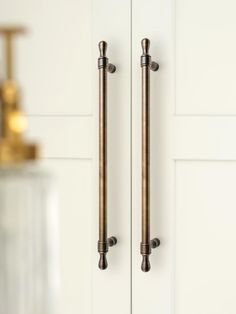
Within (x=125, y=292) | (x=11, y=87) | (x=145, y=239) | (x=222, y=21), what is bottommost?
(x=125, y=292)

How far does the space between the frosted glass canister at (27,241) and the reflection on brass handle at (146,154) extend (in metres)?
0.73

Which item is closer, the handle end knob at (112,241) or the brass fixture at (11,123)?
the brass fixture at (11,123)

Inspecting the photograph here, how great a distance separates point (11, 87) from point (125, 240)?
A: 79 centimetres

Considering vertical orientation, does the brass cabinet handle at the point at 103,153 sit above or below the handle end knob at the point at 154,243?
above

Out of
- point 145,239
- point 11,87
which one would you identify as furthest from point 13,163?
point 145,239

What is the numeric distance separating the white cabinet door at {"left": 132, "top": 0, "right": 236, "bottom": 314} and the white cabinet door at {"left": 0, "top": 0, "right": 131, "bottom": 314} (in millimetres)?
35

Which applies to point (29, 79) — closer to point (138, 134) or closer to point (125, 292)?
point (138, 134)

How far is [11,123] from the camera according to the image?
13.1 inches

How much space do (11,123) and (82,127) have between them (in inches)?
30.6

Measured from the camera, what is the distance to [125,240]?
1.09 m

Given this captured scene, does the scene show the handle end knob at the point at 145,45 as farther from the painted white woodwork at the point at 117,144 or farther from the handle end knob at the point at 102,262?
the handle end knob at the point at 102,262

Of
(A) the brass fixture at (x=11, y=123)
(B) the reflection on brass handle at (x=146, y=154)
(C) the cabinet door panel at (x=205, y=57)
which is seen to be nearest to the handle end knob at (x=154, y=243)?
(B) the reflection on brass handle at (x=146, y=154)

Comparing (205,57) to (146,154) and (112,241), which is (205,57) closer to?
(146,154)

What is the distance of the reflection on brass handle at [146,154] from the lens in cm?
104
